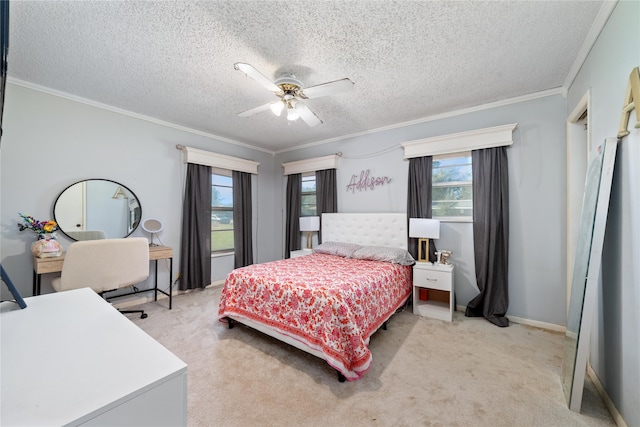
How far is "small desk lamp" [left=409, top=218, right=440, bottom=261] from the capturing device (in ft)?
10.1

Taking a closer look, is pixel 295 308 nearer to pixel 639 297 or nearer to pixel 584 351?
pixel 584 351

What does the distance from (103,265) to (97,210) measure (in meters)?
0.96

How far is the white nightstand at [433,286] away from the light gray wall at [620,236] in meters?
1.16

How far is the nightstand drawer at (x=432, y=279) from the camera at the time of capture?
289cm

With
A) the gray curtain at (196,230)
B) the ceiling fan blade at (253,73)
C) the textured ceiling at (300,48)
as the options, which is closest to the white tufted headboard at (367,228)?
the textured ceiling at (300,48)

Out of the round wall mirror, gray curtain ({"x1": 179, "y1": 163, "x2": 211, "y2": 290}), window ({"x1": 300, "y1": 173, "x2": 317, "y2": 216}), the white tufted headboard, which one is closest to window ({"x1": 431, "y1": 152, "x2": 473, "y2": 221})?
the white tufted headboard

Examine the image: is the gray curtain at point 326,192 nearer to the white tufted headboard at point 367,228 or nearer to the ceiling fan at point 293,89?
the white tufted headboard at point 367,228

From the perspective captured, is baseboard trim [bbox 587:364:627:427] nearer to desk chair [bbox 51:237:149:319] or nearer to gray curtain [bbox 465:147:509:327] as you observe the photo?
gray curtain [bbox 465:147:509:327]

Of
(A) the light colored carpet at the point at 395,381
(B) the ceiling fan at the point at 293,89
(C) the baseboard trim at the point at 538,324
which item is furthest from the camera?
(C) the baseboard trim at the point at 538,324

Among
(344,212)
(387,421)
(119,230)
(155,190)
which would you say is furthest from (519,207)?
(119,230)

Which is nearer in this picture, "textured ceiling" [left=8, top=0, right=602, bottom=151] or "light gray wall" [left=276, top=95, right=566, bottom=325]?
"textured ceiling" [left=8, top=0, right=602, bottom=151]

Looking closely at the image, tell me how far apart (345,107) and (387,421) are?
3069mm

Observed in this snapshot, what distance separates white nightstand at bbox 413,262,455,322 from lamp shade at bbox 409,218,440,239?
0.35 m

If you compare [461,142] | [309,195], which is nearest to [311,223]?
[309,195]
